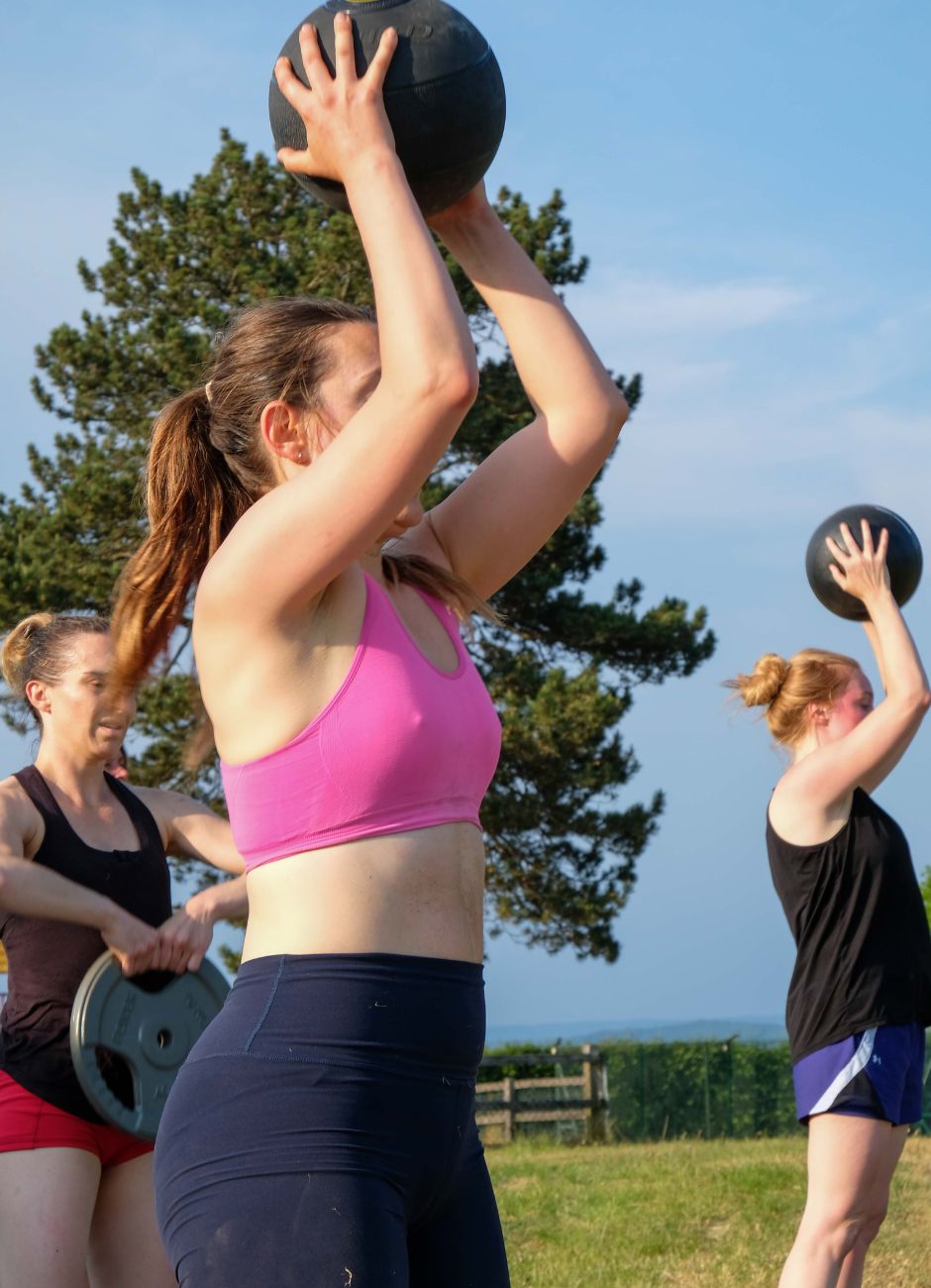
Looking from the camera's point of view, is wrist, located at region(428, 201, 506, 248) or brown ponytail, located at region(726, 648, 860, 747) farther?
brown ponytail, located at region(726, 648, 860, 747)

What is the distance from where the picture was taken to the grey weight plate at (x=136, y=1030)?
382 cm

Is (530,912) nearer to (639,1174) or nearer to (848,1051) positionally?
(639,1174)

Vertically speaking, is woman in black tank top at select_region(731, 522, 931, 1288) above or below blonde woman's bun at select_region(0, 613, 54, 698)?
below

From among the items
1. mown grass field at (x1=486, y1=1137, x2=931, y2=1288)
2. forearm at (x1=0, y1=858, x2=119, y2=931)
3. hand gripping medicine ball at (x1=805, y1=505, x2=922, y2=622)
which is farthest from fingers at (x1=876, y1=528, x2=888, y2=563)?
mown grass field at (x1=486, y1=1137, x2=931, y2=1288)

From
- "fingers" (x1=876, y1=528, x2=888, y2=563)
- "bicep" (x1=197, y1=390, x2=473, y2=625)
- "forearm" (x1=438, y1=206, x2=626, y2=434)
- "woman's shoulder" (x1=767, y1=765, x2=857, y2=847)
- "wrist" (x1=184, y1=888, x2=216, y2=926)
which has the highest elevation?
"fingers" (x1=876, y1=528, x2=888, y2=563)

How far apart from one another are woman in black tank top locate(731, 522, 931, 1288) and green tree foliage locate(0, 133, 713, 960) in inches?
551

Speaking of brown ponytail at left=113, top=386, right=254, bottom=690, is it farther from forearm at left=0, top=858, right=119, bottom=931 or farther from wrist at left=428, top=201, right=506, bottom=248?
forearm at left=0, top=858, right=119, bottom=931

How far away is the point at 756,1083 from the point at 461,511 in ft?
71.9

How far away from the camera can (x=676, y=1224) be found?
8773 millimetres

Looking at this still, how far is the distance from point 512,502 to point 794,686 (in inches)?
112

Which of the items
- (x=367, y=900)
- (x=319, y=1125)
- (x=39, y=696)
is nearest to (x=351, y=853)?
(x=367, y=900)

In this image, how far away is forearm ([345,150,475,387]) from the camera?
1.97 meters

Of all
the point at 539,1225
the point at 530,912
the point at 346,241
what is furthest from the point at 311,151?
the point at 530,912

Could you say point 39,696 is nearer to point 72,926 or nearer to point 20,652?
point 20,652
